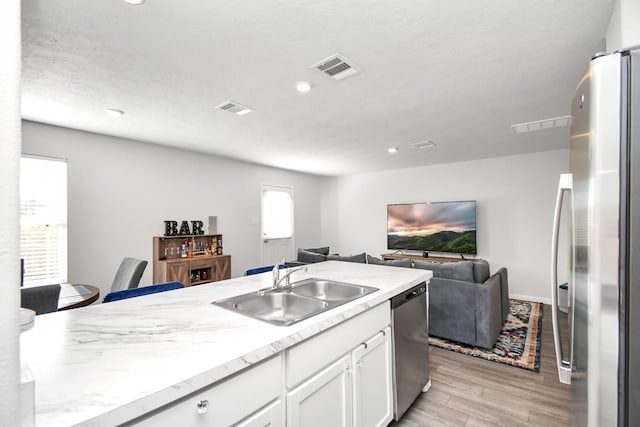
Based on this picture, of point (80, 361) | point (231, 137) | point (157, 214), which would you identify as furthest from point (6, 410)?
point (157, 214)

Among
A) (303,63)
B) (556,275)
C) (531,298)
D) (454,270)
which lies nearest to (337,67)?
(303,63)

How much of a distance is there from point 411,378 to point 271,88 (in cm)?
256

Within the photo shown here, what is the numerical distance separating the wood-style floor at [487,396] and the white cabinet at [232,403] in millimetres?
1385

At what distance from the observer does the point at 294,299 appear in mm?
1847

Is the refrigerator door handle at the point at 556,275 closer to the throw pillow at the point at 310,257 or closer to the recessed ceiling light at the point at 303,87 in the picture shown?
the recessed ceiling light at the point at 303,87

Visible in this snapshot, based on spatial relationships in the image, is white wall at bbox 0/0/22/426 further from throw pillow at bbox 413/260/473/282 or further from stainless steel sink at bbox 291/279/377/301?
Result: throw pillow at bbox 413/260/473/282

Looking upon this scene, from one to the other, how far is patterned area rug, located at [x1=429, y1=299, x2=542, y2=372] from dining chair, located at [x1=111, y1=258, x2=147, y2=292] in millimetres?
3157

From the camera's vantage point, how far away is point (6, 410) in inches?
18.7

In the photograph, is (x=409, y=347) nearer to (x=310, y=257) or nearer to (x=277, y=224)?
(x=310, y=257)

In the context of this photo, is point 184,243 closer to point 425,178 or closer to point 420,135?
point 420,135

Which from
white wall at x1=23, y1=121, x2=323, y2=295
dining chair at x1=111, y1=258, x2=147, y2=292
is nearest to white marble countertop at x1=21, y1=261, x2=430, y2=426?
dining chair at x1=111, y1=258, x2=147, y2=292

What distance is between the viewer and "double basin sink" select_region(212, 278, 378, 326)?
5.42 feet

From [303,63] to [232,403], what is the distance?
2.12 metres

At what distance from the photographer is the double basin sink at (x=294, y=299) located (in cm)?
165
